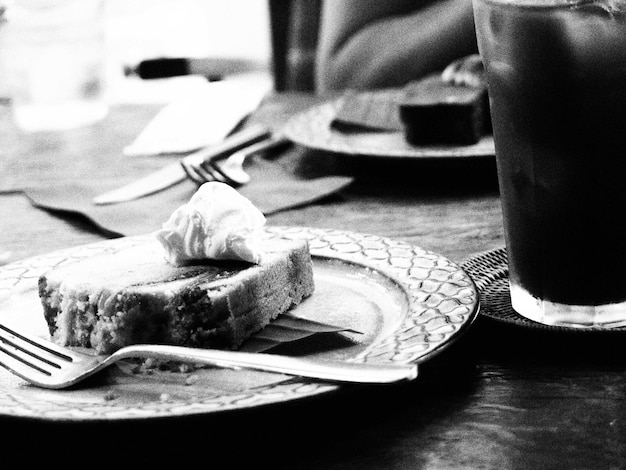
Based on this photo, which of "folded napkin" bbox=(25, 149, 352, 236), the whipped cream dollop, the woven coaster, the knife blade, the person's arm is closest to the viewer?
the woven coaster

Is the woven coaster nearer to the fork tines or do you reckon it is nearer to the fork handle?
the fork handle

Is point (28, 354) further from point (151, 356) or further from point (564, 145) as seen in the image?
point (564, 145)

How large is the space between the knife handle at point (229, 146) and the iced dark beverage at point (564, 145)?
0.76 meters

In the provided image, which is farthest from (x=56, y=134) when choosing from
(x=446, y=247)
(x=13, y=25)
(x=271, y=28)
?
(x=271, y=28)

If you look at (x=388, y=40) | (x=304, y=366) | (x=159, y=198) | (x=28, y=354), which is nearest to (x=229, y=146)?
(x=159, y=198)

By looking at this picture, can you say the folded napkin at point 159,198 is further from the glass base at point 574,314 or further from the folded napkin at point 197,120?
the glass base at point 574,314

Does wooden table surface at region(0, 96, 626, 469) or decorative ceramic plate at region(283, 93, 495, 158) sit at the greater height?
wooden table surface at region(0, 96, 626, 469)

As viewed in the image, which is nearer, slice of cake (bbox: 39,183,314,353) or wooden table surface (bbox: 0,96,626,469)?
wooden table surface (bbox: 0,96,626,469)

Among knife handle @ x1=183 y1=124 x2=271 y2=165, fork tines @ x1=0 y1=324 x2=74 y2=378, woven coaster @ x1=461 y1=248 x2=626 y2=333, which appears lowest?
knife handle @ x1=183 y1=124 x2=271 y2=165

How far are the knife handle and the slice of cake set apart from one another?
558 mm

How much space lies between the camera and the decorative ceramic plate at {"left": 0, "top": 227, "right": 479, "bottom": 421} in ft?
2.19

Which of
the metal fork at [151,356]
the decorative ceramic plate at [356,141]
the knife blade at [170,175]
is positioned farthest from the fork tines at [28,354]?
the decorative ceramic plate at [356,141]

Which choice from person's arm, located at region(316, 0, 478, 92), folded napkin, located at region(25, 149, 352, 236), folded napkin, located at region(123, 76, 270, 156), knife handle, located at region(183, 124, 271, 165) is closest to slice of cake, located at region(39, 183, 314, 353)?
folded napkin, located at region(25, 149, 352, 236)

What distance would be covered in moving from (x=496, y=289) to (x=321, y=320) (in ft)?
0.53
